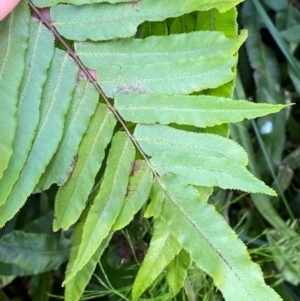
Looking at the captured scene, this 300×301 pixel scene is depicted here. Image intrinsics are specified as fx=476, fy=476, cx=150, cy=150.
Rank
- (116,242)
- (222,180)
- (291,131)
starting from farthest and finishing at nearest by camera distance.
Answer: (291,131)
(116,242)
(222,180)

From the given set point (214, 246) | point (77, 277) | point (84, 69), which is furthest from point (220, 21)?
point (77, 277)

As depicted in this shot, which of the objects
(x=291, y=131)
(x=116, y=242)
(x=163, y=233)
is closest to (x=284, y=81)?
(x=291, y=131)

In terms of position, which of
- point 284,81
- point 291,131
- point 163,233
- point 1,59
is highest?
point 284,81

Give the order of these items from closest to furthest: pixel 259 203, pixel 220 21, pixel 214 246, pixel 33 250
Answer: pixel 214 246, pixel 220 21, pixel 33 250, pixel 259 203

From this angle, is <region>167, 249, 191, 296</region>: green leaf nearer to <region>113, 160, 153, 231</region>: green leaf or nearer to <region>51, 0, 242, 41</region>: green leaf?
<region>113, 160, 153, 231</region>: green leaf

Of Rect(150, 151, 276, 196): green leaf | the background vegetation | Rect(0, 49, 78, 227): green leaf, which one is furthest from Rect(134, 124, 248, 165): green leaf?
the background vegetation

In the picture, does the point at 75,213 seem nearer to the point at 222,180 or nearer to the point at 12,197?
the point at 12,197

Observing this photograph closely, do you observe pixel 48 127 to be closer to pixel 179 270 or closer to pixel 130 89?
pixel 130 89
